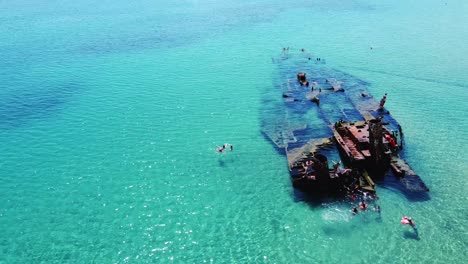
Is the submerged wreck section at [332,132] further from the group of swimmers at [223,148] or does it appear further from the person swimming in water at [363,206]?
the group of swimmers at [223,148]

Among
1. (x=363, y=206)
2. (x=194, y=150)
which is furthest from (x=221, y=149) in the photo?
(x=363, y=206)

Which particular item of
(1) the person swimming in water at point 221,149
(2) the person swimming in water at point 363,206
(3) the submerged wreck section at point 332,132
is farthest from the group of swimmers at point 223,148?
(2) the person swimming in water at point 363,206

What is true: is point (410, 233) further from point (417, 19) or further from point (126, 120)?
point (417, 19)

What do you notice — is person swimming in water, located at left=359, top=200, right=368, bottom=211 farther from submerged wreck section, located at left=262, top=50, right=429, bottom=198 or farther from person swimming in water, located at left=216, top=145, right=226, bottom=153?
person swimming in water, located at left=216, top=145, right=226, bottom=153

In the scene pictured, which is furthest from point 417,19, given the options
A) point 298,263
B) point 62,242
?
point 62,242

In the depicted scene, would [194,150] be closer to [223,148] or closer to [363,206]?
[223,148]
